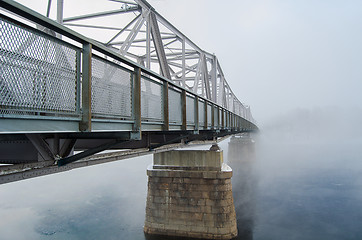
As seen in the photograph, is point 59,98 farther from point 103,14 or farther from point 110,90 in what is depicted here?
point 103,14

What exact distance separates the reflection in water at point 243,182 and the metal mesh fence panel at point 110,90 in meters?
18.2

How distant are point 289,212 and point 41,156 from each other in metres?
31.4

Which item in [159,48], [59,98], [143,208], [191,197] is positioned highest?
[159,48]

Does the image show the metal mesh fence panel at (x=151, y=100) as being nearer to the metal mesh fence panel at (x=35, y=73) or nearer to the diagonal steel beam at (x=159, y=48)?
the metal mesh fence panel at (x=35, y=73)

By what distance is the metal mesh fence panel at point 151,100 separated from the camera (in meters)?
6.75

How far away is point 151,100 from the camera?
7.25m

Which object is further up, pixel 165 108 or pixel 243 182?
pixel 165 108

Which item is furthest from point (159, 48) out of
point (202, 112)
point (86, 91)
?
point (86, 91)

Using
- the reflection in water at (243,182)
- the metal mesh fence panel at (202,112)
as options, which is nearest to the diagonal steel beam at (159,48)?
the metal mesh fence panel at (202,112)

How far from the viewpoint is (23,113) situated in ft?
11.2

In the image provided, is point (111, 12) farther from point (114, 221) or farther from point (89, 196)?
point (89, 196)

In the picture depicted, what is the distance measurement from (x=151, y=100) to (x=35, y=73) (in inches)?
154

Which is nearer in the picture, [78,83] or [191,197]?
[78,83]

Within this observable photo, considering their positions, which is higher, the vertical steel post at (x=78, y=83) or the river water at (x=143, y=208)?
the vertical steel post at (x=78, y=83)
